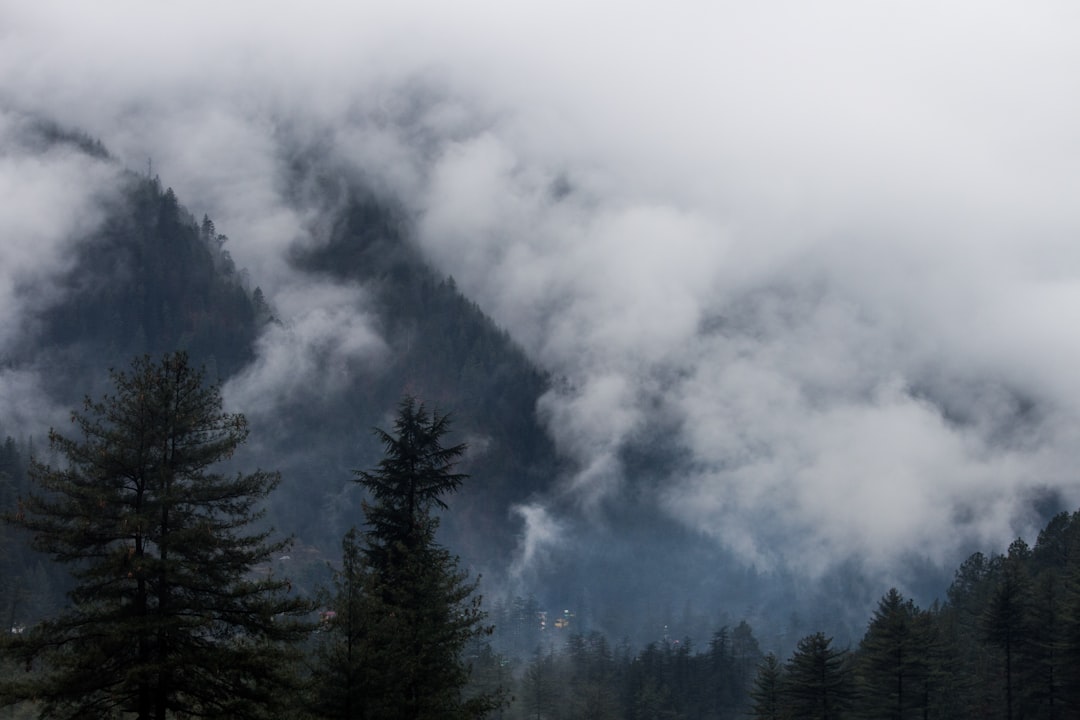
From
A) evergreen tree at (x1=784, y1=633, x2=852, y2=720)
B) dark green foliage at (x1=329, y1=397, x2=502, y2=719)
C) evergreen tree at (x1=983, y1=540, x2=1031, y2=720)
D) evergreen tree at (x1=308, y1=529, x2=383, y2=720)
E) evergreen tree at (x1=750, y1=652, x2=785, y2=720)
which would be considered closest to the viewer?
evergreen tree at (x1=308, y1=529, x2=383, y2=720)

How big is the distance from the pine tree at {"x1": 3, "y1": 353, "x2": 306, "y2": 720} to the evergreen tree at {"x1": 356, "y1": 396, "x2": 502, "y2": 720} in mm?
4968

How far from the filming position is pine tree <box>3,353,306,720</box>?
1109 inches

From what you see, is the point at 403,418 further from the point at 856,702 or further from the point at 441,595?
the point at 856,702

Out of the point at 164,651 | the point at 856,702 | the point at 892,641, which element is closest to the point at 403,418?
the point at 164,651

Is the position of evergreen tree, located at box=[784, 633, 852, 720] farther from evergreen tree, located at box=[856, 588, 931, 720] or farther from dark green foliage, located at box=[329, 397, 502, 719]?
dark green foliage, located at box=[329, 397, 502, 719]

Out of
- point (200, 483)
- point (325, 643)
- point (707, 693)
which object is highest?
point (200, 483)

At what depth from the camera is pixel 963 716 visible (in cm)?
8831

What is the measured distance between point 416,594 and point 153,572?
12.3m

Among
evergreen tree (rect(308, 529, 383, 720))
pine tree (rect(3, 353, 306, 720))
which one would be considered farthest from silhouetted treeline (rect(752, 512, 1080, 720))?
pine tree (rect(3, 353, 306, 720))

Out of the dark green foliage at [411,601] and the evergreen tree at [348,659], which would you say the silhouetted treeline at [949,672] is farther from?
the evergreen tree at [348,659]

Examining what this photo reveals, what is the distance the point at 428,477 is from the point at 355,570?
846cm

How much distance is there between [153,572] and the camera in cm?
2891

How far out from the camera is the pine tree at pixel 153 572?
28.2 metres

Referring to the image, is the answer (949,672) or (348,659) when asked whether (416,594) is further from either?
(949,672)
